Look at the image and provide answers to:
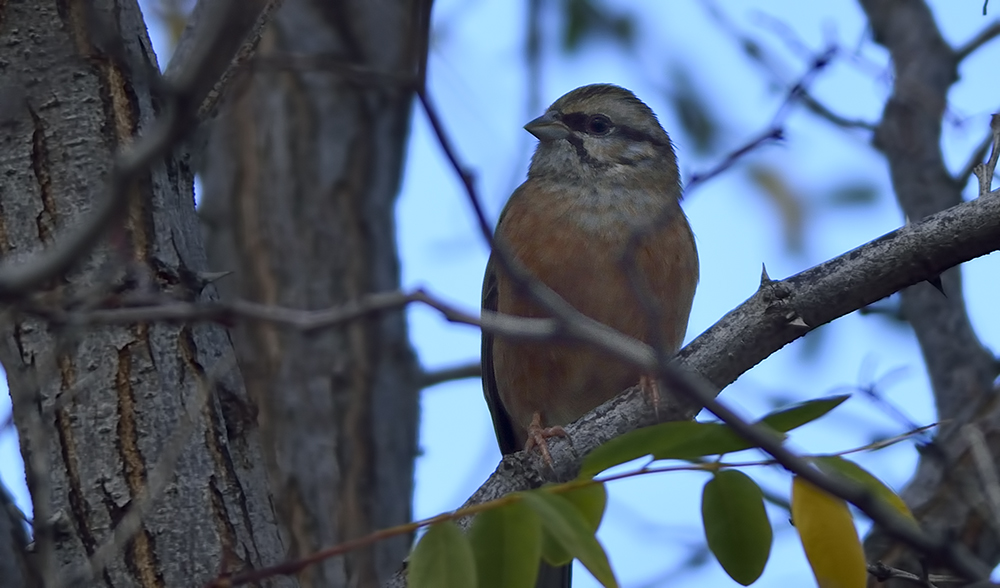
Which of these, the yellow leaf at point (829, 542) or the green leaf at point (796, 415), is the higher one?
the green leaf at point (796, 415)

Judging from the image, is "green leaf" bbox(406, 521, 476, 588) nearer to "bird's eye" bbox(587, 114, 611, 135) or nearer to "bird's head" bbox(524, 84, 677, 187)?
"bird's head" bbox(524, 84, 677, 187)

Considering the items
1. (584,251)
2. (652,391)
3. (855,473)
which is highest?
(584,251)

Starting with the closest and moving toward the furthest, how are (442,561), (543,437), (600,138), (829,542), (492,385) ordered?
1. (442,561)
2. (829,542)
3. (543,437)
4. (492,385)
5. (600,138)

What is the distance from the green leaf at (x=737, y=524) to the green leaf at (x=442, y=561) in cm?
62

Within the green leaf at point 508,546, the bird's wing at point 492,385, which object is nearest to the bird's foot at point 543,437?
the bird's wing at point 492,385

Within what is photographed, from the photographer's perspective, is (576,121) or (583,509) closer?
(583,509)

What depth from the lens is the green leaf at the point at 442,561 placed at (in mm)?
2512

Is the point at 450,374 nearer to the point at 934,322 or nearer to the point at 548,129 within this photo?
the point at 548,129

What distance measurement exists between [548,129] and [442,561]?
427 cm

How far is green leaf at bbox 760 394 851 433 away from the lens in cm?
255

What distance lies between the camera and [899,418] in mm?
4660

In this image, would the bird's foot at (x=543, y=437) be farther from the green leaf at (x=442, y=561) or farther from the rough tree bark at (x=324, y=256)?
the green leaf at (x=442, y=561)

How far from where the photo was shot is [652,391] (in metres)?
4.25

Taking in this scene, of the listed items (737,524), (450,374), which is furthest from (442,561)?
(450,374)
